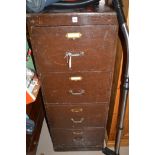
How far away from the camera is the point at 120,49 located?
1291mm

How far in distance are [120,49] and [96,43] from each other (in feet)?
0.89

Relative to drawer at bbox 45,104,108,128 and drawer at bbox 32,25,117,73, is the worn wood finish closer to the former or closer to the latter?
drawer at bbox 45,104,108,128

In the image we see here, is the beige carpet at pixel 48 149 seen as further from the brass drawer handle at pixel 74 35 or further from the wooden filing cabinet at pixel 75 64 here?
the brass drawer handle at pixel 74 35

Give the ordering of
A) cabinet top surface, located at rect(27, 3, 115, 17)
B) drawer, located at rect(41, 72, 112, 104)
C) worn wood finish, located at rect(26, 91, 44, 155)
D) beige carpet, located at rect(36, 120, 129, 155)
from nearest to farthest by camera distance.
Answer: cabinet top surface, located at rect(27, 3, 115, 17)
drawer, located at rect(41, 72, 112, 104)
worn wood finish, located at rect(26, 91, 44, 155)
beige carpet, located at rect(36, 120, 129, 155)

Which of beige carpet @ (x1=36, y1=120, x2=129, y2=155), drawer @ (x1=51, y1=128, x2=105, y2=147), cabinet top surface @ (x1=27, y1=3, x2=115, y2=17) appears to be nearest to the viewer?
cabinet top surface @ (x1=27, y1=3, x2=115, y2=17)

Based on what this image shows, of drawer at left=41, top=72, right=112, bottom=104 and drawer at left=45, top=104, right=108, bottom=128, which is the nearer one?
drawer at left=41, top=72, right=112, bottom=104

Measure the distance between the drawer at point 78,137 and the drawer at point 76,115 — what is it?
0.06 meters

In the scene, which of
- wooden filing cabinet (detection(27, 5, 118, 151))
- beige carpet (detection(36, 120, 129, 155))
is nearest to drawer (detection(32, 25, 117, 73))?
wooden filing cabinet (detection(27, 5, 118, 151))

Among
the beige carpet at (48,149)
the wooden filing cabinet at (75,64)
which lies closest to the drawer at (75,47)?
the wooden filing cabinet at (75,64)

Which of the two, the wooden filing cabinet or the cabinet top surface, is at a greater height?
the cabinet top surface

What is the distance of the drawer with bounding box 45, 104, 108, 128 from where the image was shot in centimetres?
136

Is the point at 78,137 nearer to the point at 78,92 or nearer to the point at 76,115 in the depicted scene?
the point at 76,115

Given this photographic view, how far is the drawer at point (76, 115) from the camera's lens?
4.46 feet
